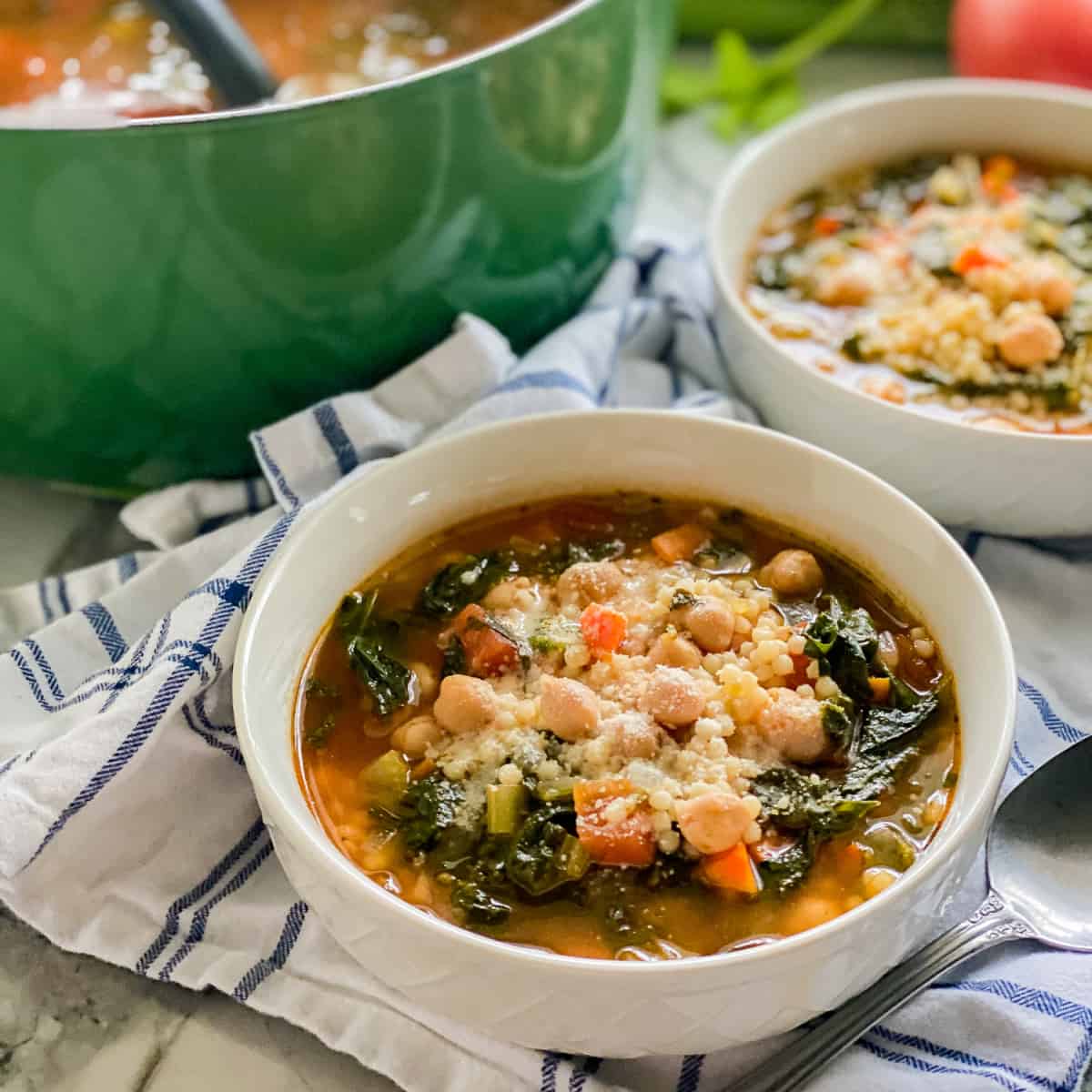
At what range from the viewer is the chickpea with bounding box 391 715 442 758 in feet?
6.05

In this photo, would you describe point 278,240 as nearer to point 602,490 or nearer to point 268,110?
point 268,110

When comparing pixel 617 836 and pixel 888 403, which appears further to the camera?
pixel 888 403

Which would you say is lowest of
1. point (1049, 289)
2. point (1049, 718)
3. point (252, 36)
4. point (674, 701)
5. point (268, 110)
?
point (1049, 718)

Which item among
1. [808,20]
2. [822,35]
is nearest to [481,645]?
[822,35]

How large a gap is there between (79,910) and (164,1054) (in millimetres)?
233

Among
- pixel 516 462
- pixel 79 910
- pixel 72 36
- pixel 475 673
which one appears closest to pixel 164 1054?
pixel 79 910

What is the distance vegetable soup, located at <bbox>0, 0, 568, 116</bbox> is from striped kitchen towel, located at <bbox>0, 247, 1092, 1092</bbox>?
0.66 m

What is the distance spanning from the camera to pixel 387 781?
181cm

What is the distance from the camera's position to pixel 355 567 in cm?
208

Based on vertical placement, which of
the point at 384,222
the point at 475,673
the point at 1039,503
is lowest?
the point at 1039,503

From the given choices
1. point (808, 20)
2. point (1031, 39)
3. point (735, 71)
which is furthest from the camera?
point (808, 20)

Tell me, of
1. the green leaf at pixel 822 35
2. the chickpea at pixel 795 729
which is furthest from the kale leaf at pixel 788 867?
the green leaf at pixel 822 35

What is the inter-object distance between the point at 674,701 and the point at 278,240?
93 cm

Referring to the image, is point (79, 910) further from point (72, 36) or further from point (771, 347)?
point (72, 36)
